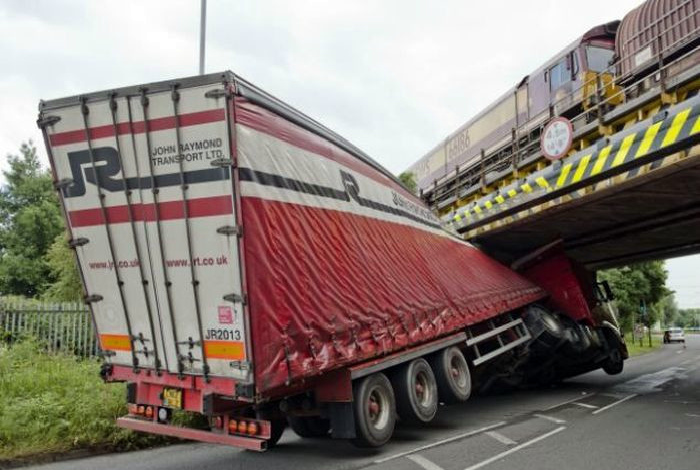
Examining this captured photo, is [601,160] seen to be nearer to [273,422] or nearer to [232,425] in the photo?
[273,422]

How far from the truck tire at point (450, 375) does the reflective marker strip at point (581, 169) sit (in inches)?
152

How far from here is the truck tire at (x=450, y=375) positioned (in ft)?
25.1

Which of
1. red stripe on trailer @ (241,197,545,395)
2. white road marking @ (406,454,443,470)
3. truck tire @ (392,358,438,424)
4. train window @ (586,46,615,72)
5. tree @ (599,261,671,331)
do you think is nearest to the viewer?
red stripe on trailer @ (241,197,545,395)

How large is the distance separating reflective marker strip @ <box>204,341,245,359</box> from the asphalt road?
180cm

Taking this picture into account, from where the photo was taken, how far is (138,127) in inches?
201

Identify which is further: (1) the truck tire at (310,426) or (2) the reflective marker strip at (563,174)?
(2) the reflective marker strip at (563,174)

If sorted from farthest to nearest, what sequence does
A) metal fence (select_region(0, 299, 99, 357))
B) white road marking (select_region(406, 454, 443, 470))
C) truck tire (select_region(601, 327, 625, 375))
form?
truck tire (select_region(601, 327, 625, 375))
metal fence (select_region(0, 299, 99, 357))
white road marking (select_region(406, 454, 443, 470))

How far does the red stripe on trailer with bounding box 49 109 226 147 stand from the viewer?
16.1 feet

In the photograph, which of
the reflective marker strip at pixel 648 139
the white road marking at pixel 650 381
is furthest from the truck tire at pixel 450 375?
the white road marking at pixel 650 381

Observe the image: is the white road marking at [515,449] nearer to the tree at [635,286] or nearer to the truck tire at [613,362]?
the truck tire at [613,362]

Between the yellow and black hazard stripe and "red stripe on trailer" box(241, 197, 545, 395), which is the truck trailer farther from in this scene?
the yellow and black hazard stripe

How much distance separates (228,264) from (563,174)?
23.9 ft

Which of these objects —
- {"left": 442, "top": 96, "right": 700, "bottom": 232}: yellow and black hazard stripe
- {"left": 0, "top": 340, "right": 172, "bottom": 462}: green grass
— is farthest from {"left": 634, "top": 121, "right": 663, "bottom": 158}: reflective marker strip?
{"left": 0, "top": 340, "right": 172, "bottom": 462}: green grass

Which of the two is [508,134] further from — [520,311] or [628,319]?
[628,319]
